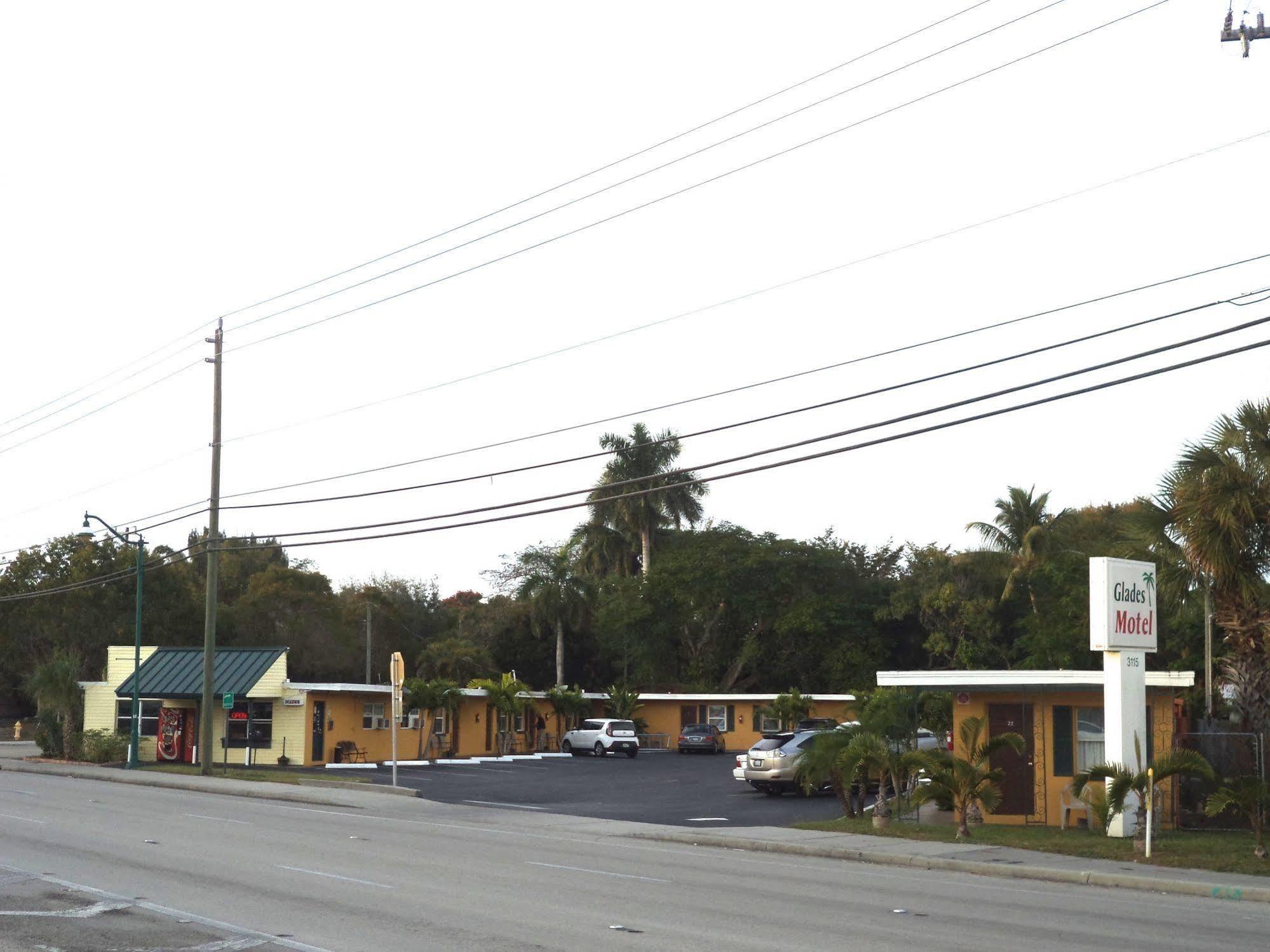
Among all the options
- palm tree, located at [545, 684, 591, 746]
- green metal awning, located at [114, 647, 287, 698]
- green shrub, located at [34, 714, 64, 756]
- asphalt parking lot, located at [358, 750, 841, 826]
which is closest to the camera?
asphalt parking lot, located at [358, 750, 841, 826]

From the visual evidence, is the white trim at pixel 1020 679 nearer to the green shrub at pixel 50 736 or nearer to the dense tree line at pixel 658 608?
the dense tree line at pixel 658 608

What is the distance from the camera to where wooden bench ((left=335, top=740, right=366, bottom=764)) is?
44.9m

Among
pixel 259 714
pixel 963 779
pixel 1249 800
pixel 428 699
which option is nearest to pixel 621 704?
pixel 428 699

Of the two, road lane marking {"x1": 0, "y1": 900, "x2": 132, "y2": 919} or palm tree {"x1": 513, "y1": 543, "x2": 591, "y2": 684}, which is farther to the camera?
palm tree {"x1": 513, "y1": 543, "x2": 591, "y2": 684}

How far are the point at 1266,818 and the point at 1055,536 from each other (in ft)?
132

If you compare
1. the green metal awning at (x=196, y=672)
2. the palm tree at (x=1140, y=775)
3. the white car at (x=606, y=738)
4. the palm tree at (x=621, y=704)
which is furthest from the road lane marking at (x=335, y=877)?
the palm tree at (x=621, y=704)

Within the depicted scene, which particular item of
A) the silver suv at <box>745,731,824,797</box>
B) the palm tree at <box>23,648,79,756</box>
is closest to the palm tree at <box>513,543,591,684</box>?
the palm tree at <box>23,648,79,756</box>

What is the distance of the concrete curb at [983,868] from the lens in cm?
1577

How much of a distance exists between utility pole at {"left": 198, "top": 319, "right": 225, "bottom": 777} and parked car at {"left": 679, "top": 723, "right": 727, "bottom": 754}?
2599 cm

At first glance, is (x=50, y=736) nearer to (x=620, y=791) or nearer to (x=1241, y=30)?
(x=620, y=791)

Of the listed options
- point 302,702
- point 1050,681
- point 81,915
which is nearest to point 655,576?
point 302,702

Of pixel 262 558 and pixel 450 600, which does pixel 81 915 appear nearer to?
pixel 262 558

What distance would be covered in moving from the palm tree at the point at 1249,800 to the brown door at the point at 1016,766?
585 centimetres

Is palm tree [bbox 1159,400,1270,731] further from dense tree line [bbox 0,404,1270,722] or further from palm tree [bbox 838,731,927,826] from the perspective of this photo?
dense tree line [bbox 0,404,1270,722]
